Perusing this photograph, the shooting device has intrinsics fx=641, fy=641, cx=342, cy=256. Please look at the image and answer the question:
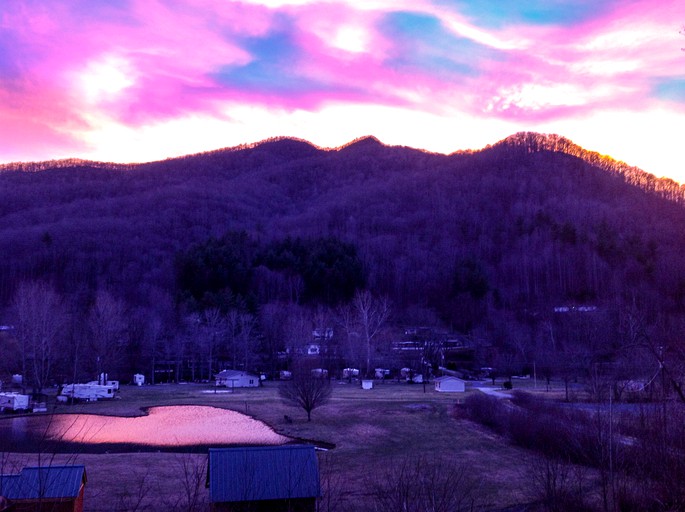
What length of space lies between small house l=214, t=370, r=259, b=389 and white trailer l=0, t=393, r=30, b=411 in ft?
62.9

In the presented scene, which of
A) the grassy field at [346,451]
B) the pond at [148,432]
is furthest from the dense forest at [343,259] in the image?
the pond at [148,432]

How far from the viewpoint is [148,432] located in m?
31.5

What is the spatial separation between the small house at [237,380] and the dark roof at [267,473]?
44.1 metres

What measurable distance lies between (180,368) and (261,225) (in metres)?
71.0

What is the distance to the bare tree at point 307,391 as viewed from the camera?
3462cm

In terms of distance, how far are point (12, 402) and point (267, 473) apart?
110 ft

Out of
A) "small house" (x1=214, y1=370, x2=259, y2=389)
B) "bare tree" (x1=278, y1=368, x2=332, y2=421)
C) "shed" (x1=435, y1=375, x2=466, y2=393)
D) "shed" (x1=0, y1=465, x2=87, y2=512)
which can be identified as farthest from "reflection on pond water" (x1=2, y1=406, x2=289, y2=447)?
"shed" (x1=435, y1=375, x2=466, y2=393)

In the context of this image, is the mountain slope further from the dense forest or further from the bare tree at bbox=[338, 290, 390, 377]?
the bare tree at bbox=[338, 290, 390, 377]

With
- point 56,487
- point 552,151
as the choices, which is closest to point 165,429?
point 56,487

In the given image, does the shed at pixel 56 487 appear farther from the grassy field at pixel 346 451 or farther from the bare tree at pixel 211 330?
the bare tree at pixel 211 330

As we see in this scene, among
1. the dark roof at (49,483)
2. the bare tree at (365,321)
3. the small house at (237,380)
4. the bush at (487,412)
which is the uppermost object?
the bare tree at (365,321)

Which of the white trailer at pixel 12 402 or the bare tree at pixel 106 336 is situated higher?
the bare tree at pixel 106 336

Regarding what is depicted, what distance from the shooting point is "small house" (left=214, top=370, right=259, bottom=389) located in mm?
57984

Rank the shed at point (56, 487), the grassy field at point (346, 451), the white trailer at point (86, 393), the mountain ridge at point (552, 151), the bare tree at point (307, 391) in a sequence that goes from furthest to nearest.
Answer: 1. the mountain ridge at point (552, 151)
2. the white trailer at point (86, 393)
3. the bare tree at point (307, 391)
4. the grassy field at point (346, 451)
5. the shed at point (56, 487)
